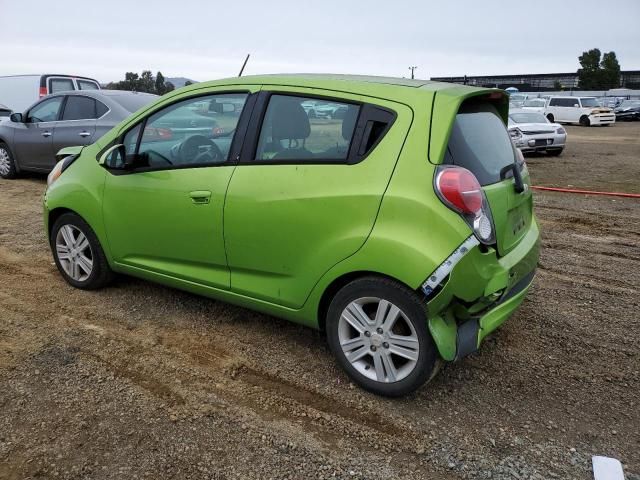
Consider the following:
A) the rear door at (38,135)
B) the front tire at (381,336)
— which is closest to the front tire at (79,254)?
the front tire at (381,336)

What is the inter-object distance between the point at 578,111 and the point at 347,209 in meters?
33.6

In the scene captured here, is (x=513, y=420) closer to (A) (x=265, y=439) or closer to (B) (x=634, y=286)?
(A) (x=265, y=439)

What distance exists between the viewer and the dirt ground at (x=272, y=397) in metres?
2.57

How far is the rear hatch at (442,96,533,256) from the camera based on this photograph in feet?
9.63

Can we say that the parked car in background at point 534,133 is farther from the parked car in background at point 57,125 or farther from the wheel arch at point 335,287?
the wheel arch at point 335,287

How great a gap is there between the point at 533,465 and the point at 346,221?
1450mm

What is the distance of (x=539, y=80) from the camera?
89.1 m

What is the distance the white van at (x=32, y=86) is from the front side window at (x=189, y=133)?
8.59 m

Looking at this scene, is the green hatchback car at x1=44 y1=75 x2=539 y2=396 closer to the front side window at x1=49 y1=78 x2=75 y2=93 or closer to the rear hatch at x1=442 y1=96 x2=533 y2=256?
the rear hatch at x1=442 y1=96 x2=533 y2=256

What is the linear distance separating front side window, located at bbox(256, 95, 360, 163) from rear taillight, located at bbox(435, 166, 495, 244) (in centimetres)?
56

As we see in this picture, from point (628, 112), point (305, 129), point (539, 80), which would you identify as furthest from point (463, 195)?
point (539, 80)

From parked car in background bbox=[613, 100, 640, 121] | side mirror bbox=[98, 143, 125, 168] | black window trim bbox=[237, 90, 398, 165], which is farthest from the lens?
parked car in background bbox=[613, 100, 640, 121]

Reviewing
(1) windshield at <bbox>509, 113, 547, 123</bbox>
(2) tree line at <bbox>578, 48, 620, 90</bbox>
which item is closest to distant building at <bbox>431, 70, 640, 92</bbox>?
(2) tree line at <bbox>578, 48, 620, 90</bbox>

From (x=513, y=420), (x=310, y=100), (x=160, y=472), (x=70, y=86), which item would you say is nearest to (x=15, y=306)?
(x=160, y=472)
